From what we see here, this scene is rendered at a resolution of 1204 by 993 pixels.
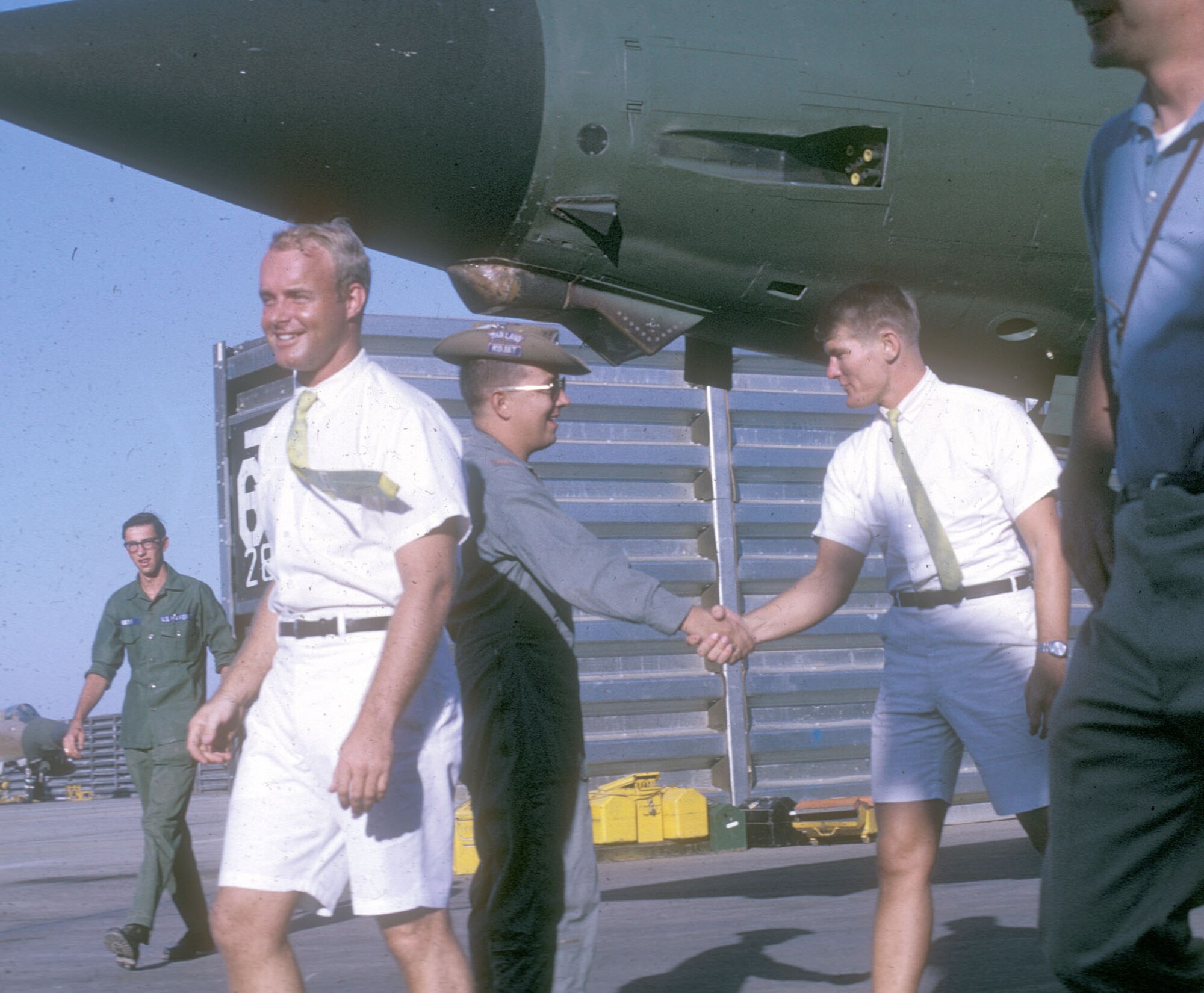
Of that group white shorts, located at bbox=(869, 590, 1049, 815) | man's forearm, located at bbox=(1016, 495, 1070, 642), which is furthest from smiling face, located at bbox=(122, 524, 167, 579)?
man's forearm, located at bbox=(1016, 495, 1070, 642)

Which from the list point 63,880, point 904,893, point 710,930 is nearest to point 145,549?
point 710,930

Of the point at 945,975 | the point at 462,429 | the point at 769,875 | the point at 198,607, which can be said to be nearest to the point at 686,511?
the point at 462,429

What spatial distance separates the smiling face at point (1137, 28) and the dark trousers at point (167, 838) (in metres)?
4.89

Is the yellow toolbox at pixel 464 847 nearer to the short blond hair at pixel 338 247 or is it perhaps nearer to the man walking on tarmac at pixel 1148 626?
the short blond hair at pixel 338 247

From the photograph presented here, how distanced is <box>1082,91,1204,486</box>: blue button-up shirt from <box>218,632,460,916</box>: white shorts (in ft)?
4.63

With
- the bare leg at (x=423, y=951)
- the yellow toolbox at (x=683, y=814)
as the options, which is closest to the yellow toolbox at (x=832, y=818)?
the yellow toolbox at (x=683, y=814)

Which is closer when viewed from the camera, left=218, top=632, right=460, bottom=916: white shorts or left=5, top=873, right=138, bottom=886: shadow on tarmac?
left=218, top=632, right=460, bottom=916: white shorts

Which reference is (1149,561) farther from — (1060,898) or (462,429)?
(462,429)

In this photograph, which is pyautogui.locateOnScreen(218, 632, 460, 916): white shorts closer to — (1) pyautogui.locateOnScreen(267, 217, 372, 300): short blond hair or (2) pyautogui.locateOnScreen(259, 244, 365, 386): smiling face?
(2) pyautogui.locateOnScreen(259, 244, 365, 386): smiling face

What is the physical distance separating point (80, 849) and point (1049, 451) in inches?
465

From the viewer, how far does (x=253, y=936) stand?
2594 millimetres

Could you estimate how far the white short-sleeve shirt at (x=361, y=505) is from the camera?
2715 millimetres

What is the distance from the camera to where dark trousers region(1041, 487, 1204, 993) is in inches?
67.6

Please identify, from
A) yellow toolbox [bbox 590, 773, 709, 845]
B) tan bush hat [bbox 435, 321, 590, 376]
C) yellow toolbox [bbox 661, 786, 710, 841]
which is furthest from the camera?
yellow toolbox [bbox 661, 786, 710, 841]
